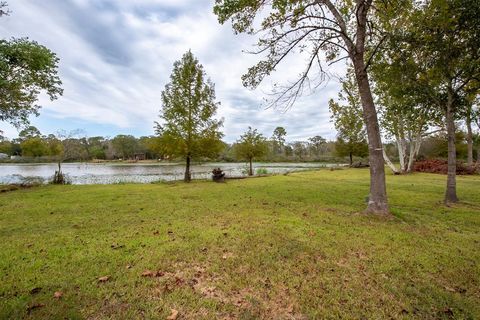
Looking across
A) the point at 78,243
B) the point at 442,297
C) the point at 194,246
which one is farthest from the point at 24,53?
the point at 442,297

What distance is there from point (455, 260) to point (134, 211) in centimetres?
748

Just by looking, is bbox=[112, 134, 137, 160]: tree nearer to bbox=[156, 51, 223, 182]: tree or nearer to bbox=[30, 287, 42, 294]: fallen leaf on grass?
bbox=[156, 51, 223, 182]: tree

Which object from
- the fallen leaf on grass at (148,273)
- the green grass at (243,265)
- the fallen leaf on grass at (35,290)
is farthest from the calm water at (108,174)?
the fallen leaf on grass at (148,273)

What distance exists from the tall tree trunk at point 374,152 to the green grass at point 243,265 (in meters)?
0.50

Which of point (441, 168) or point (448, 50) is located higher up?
point (448, 50)

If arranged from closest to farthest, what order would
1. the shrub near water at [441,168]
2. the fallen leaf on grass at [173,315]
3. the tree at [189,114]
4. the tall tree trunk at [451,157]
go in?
the fallen leaf on grass at [173,315] → the tall tree trunk at [451,157] → the tree at [189,114] → the shrub near water at [441,168]

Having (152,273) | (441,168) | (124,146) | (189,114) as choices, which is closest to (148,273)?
(152,273)

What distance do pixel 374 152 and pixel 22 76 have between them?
59.6 ft

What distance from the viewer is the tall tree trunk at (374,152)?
6398 mm

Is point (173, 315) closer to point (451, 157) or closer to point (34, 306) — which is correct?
point (34, 306)

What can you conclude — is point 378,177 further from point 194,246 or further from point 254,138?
point 254,138

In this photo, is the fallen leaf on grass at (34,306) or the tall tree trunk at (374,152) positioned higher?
the tall tree trunk at (374,152)

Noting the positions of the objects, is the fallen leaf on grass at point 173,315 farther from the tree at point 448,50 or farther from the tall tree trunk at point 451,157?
the tall tree trunk at point 451,157

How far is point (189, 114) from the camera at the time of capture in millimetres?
17156
